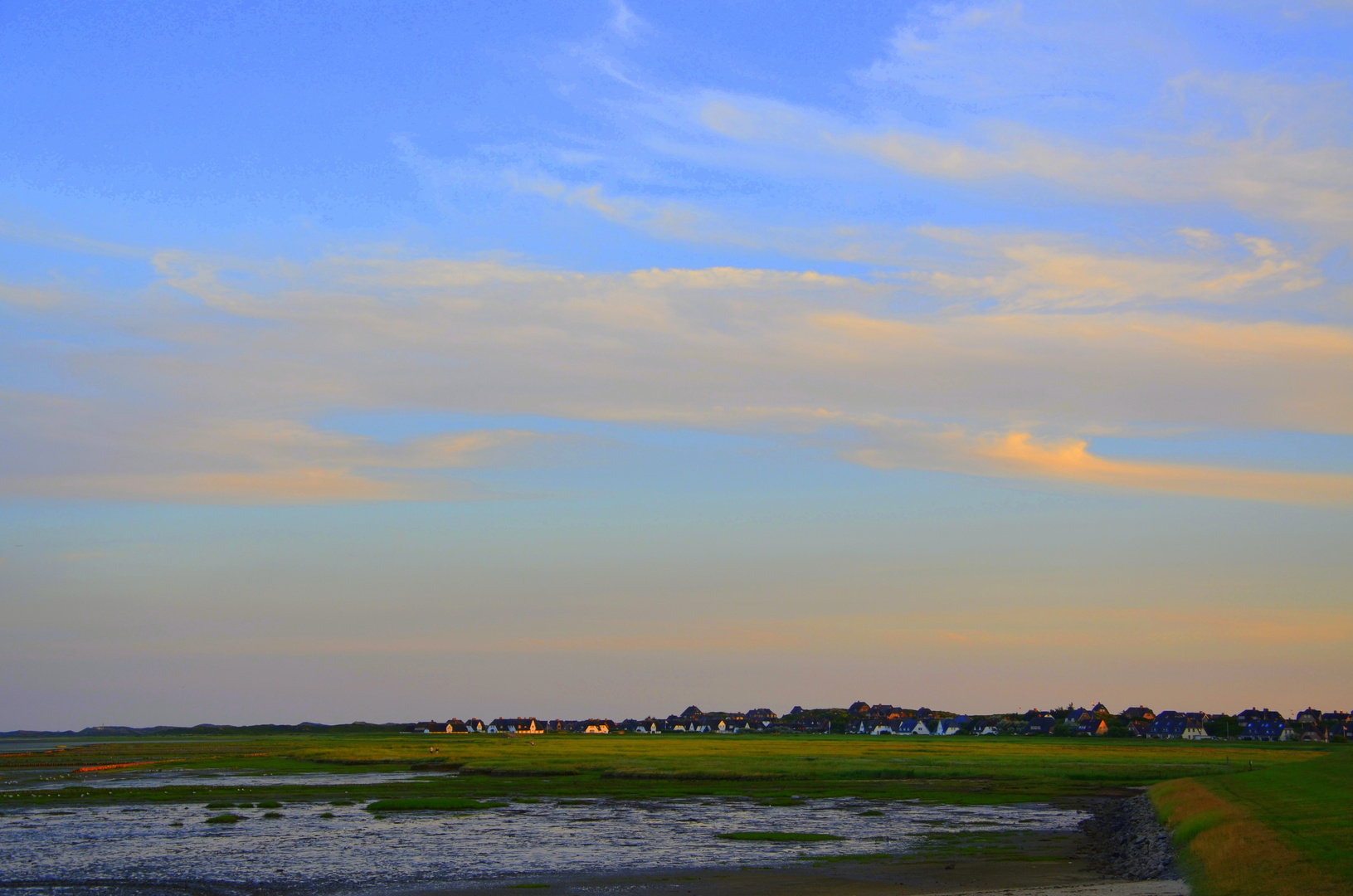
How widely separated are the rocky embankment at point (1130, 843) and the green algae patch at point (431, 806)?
3145cm

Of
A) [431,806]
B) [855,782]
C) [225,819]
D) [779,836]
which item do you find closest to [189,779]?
[431,806]

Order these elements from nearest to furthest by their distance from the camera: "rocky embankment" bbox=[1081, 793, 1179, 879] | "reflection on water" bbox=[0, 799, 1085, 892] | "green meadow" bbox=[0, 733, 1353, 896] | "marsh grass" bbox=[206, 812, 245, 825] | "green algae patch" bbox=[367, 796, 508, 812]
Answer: "green meadow" bbox=[0, 733, 1353, 896] → "rocky embankment" bbox=[1081, 793, 1179, 879] → "reflection on water" bbox=[0, 799, 1085, 892] → "marsh grass" bbox=[206, 812, 245, 825] → "green algae patch" bbox=[367, 796, 508, 812]

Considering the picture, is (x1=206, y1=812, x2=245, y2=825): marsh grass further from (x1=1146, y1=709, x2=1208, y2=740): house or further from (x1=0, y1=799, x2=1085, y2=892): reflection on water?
(x1=1146, y1=709, x2=1208, y2=740): house

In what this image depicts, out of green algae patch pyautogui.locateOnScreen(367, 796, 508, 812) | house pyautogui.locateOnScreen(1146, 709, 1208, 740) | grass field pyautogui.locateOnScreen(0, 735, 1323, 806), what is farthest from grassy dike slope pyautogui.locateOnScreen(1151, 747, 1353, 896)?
house pyautogui.locateOnScreen(1146, 709, 1208, 740)

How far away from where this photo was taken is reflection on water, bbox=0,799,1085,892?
39031mm

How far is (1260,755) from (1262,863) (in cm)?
8471

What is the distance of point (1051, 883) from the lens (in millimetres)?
33938

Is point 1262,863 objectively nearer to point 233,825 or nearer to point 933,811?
point 933,811

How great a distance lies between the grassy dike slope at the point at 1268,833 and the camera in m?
28.4

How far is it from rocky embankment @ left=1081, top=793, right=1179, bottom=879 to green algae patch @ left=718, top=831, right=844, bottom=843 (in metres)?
10.7

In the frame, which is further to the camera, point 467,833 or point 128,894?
Result: point 467,833

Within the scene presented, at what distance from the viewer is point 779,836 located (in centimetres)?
4731

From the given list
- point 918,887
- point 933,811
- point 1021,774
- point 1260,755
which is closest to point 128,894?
point 918,887

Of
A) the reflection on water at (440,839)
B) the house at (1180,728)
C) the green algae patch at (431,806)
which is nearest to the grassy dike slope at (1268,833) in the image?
the reflection on water at (440,839)
